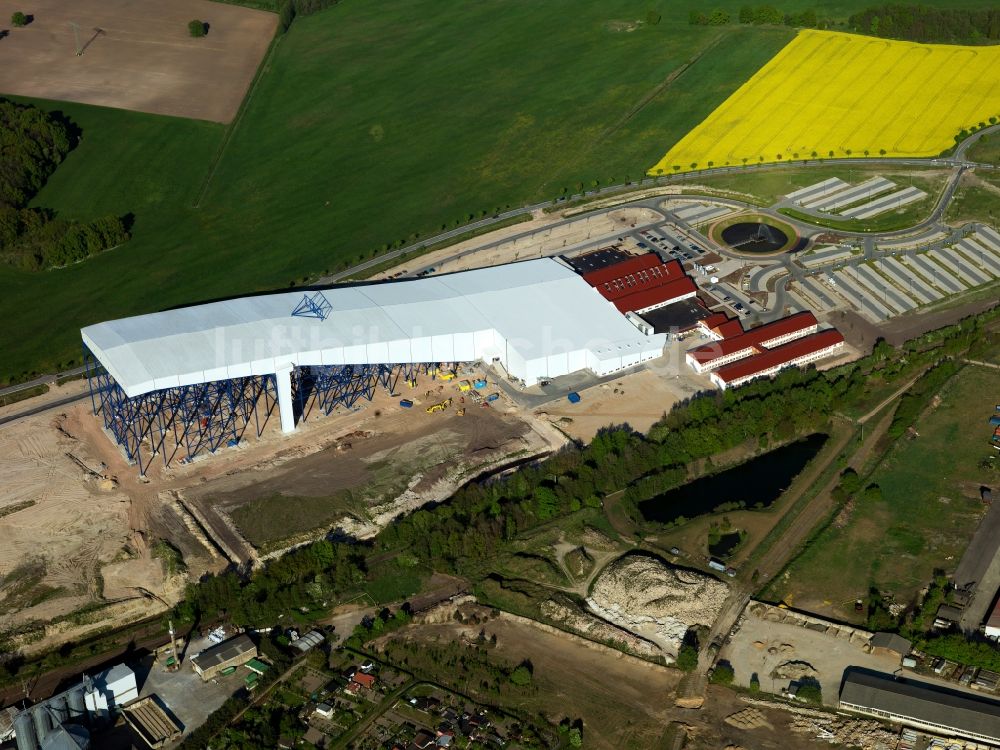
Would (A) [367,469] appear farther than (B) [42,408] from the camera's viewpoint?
No

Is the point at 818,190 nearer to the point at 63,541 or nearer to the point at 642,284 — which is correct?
the point at 642,284

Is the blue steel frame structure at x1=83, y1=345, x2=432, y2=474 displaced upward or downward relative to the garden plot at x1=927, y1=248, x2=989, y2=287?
downward

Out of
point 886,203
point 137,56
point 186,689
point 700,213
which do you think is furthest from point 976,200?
point 137,56

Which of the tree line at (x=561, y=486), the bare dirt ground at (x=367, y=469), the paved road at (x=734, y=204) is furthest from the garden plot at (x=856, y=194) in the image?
the bare dirt ground at (x=367, y=469)

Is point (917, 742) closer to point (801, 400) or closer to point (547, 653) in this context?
point (547, 653)

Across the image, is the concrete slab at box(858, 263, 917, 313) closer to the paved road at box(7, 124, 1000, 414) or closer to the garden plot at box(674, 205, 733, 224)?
the paved road at box(7, 124, 1000, 414)

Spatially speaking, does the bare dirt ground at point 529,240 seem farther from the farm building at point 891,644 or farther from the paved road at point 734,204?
the farm building at point 891,644

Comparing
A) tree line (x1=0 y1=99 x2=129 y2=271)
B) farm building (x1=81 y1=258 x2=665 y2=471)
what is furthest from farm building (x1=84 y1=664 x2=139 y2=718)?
tree line (x1=0 y1=99 x2=129 y2=271)
